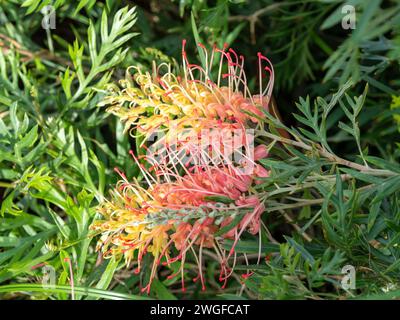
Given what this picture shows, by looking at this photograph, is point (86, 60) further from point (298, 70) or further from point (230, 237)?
point (230, 237)

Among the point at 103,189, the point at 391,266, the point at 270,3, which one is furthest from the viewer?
the point at 270,3

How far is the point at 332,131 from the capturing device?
1.49 meters

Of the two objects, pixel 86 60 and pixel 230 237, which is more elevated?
pixel 86 60

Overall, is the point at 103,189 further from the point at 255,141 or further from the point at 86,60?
the point at 86,60

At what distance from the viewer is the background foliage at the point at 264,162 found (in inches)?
29.2

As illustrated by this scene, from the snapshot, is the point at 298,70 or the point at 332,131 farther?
the point at 332,131

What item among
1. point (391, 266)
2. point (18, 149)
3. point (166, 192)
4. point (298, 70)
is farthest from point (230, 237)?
point (298, 70)

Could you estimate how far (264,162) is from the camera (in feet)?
2.50

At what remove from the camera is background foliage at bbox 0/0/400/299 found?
2.44 ft

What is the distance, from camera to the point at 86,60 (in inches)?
53.3

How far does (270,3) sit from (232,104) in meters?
0.64

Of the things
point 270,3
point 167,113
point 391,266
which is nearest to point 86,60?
point 270,3
